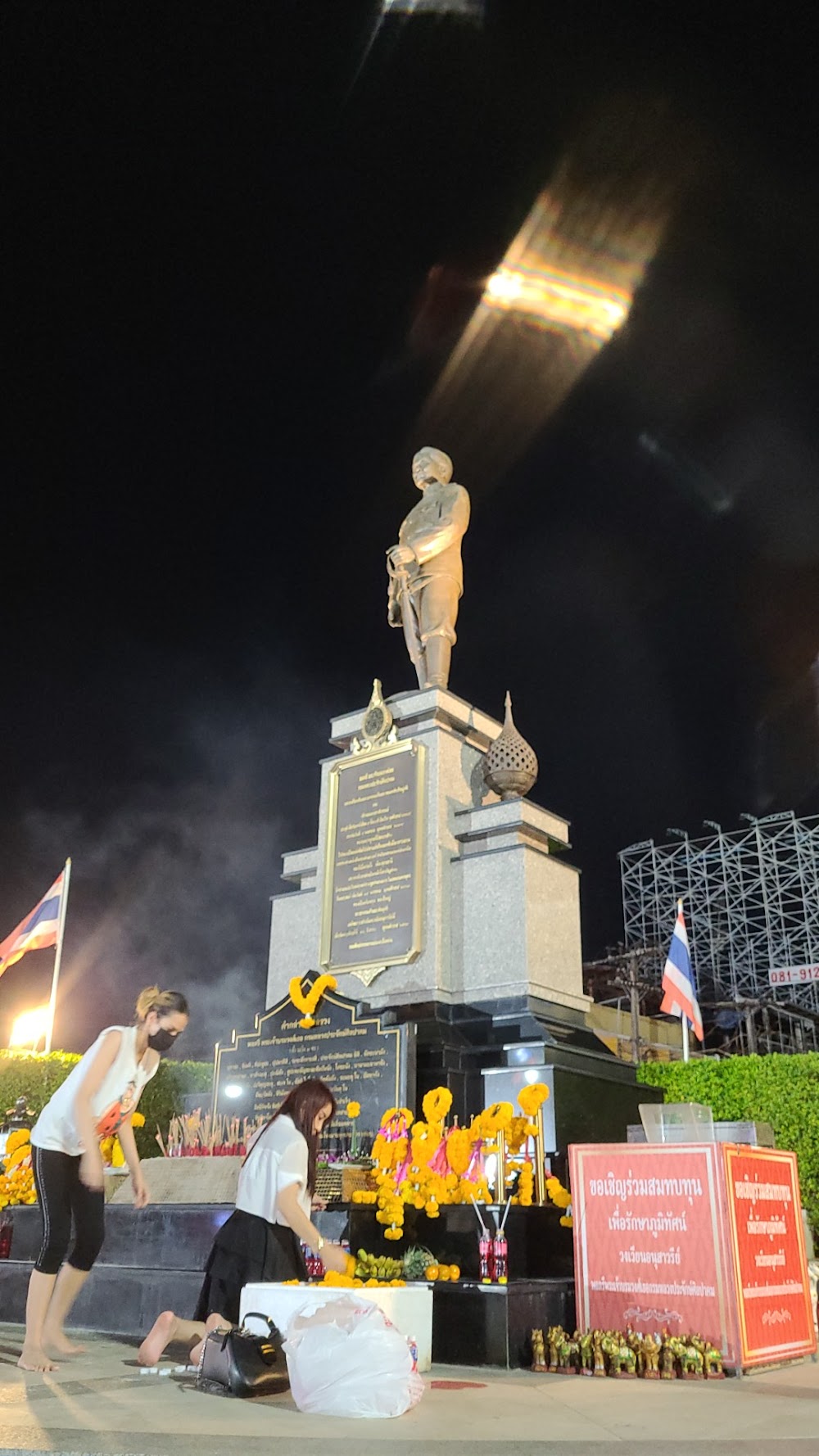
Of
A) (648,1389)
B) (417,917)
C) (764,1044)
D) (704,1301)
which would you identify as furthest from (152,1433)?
(764,1044)

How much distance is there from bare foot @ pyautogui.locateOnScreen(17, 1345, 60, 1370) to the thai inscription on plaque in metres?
5.89

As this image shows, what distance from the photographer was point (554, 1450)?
12.3 ft

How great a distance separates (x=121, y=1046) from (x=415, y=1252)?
2.53 metres

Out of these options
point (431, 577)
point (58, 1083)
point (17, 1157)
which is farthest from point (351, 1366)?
point (58, 1083)

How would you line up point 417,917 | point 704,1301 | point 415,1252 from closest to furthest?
point 704,1301
point 415,1252
point 417,917

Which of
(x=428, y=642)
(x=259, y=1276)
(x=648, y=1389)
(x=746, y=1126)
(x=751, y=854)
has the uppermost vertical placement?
(x=751, y=854)

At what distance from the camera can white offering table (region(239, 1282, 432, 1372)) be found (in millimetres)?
5125

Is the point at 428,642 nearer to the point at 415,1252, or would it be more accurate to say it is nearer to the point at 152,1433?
the point at 415,1252

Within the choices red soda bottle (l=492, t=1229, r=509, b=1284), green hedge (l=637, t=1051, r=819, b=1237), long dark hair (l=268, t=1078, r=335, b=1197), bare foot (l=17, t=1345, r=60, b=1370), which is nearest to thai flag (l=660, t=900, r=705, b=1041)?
green hedge (l=637, t=1051, r=819, b=1237)

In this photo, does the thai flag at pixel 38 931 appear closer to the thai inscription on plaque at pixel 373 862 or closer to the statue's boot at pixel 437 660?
the thai inscription on plaque at pixel 373 862

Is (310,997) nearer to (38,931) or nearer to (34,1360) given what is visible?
(34,1360)

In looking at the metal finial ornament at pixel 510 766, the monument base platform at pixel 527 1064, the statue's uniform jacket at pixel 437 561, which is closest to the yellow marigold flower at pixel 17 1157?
the monument base platform at pixel 527 1064

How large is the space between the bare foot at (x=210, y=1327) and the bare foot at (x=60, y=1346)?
2.85ft

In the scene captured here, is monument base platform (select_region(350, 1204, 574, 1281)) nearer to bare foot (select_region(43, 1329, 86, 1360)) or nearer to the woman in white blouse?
the woman in white blouse
